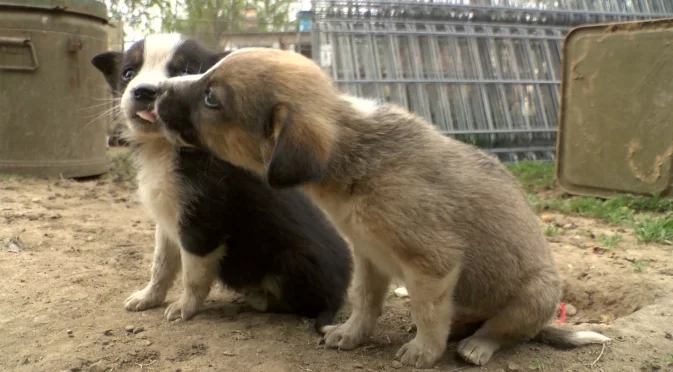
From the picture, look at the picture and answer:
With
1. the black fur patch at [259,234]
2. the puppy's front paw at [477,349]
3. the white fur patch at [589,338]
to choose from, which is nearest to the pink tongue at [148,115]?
the black fur patch at [259,234]

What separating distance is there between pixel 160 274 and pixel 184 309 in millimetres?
354

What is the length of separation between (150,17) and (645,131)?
8.06 m

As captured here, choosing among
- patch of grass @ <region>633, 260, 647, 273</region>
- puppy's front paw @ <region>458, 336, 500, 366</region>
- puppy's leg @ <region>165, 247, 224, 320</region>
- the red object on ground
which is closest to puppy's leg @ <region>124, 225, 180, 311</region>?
puppy's leg @ <region>165, 247, 224, 320</region>

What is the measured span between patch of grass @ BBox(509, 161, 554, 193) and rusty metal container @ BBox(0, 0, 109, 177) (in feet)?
18.0

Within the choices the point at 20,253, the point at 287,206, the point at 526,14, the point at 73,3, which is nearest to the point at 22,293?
the point at 20,253

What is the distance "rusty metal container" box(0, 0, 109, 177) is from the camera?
7.07 m

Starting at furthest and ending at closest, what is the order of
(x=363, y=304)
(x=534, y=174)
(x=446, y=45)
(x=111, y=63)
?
1. (x=446, y=45)
2. (x=534, y=174)
3. (x=111, y=63)
4. (x=363, y=304)

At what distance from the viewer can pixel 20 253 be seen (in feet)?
13.7

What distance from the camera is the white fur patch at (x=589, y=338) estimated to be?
2.90 metres

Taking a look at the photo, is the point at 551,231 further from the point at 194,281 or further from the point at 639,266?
the point at 194,281

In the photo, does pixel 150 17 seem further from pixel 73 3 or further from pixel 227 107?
pixel 227 107

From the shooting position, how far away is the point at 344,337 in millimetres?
2928

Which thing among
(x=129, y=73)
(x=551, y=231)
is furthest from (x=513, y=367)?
(x=551, y=231)

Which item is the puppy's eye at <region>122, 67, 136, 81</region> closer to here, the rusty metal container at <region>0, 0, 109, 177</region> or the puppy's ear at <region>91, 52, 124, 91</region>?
the puppy's ear at <region>91, 52, 124, 91</region>
